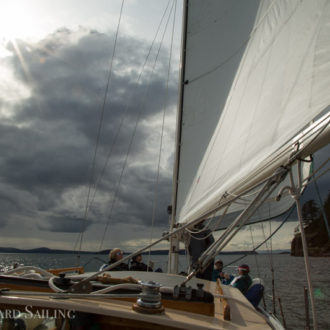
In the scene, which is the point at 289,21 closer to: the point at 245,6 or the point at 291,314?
the point at 245,6

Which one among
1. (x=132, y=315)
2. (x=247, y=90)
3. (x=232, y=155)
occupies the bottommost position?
(x=132, y=315)

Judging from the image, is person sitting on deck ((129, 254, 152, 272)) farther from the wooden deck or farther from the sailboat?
the wooden deck

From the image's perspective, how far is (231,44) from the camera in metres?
5.07

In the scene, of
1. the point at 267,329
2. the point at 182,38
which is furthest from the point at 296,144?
the point at 182,38

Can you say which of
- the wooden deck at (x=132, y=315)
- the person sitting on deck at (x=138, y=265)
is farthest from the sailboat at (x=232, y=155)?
the person sitting on deck at (x=138, y=265)

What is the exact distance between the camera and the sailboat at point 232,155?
75.2 inches

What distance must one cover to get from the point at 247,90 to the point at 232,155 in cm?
97

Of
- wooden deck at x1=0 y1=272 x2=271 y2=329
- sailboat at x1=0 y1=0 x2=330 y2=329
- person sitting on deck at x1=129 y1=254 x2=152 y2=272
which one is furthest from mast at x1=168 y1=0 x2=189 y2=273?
wooden deck at x1=0 y1=272 x2=271 y2=329

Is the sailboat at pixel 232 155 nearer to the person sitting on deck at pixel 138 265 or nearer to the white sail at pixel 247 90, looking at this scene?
the white sail at pixel 247 90

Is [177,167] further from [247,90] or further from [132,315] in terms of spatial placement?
[132,315]

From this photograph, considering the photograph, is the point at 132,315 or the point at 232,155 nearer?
the point at 132,315

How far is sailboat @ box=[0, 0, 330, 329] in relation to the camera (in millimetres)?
1910

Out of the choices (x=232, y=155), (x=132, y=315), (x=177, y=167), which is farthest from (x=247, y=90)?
(x=132, y=315)

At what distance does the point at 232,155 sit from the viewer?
3.29 metres
